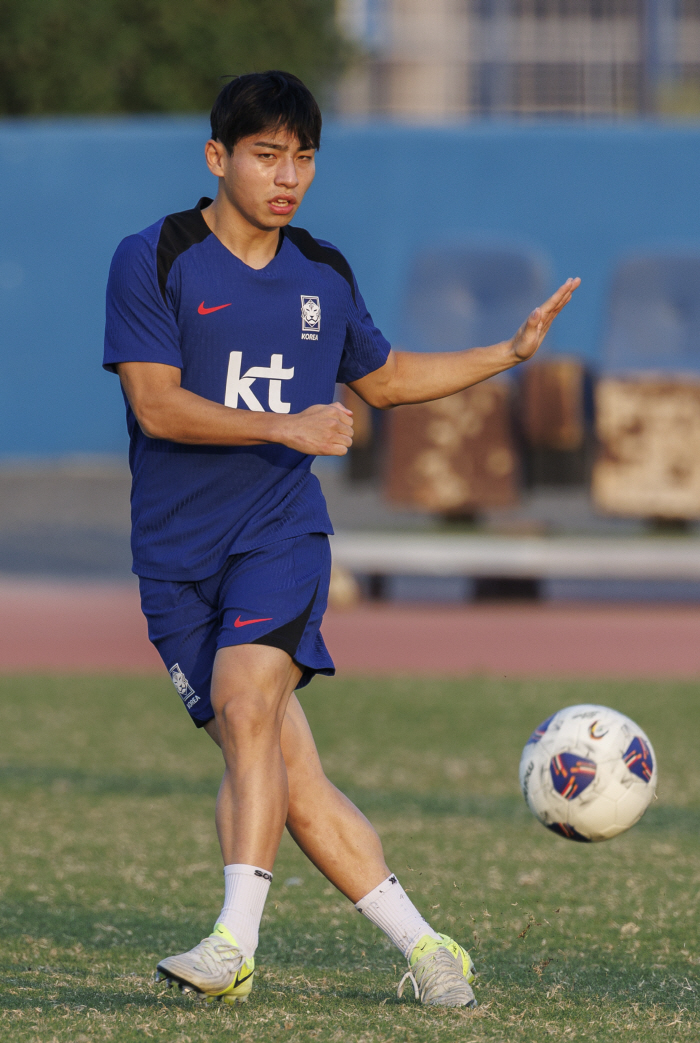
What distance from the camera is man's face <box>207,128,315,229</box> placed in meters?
3.86

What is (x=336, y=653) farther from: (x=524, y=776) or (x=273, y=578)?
(x=273, y=578)

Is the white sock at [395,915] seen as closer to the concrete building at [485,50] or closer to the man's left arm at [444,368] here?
the man's left arm at [444,368]

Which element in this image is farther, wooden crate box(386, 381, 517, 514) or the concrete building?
the concrete building

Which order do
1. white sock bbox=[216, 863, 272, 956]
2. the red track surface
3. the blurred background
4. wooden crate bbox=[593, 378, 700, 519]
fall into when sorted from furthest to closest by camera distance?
the blurred background → wooden crate bbox=[593, 378, 700, 519] → the red track surface → white sock bbox=[216, 863, 272, 956]

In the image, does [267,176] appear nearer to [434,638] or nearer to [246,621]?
[246,621]

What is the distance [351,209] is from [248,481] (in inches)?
678

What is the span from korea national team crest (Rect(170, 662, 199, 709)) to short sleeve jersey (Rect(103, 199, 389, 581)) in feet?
0.77

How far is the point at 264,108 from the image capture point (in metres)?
3.84

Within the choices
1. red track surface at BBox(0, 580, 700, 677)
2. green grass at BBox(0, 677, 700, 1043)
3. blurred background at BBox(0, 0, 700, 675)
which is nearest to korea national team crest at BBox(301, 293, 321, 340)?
green grass at BBox(0, 677, 700, 1043)

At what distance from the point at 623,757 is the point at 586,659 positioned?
6.08 m

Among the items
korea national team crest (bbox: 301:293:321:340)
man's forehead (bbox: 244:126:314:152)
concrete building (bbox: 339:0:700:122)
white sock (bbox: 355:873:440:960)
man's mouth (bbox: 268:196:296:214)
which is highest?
concrete building (bbox: 339:0:700:122)

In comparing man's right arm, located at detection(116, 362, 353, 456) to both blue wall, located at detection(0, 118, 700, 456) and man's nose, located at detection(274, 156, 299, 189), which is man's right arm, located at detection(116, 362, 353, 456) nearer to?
man's nose, located at detection(274, 156, 299, 189)

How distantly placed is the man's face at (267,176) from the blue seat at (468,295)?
10.4 metres

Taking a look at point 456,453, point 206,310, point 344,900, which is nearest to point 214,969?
point 206,310
